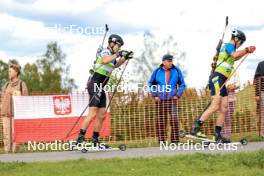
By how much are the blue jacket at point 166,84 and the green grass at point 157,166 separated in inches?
166

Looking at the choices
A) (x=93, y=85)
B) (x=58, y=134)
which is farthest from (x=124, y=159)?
(x=58, y=134)

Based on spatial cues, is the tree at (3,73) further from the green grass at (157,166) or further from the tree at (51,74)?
the green grass at (157,166)

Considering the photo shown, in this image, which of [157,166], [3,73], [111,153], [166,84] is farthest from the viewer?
[3,73]

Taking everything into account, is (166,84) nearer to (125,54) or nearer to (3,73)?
(125,54)

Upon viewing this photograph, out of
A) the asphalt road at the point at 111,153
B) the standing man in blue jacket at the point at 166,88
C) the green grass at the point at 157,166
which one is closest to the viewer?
the green grass at the point at 157,166

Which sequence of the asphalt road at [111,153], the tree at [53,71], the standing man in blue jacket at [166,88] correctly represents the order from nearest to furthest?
the asphalt road at [111,153] < the standing man in blue jacket at [166,88] < the tree at [53,71]

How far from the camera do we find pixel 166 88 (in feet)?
44.2

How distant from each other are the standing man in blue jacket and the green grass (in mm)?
4074

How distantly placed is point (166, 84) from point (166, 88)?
11cm

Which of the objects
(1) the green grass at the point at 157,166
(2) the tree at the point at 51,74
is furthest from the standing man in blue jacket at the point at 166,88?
(2) the tree at the point at 51,74

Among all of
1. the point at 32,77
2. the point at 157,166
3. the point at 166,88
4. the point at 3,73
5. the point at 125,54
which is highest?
the point at 3,73

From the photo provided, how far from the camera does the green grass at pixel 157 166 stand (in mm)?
8242

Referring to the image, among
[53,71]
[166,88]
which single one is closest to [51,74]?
[53,71]

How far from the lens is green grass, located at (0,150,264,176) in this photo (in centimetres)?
824
